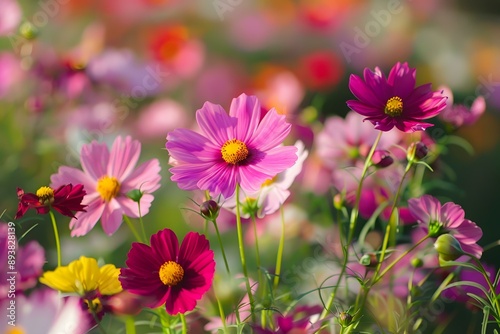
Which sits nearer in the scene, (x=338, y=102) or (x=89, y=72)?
(x=89, y=72)

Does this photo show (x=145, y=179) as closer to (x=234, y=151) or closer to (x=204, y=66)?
(x=234, y=151)

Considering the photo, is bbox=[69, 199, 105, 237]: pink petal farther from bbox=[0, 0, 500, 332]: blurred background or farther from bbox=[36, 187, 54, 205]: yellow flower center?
bbox=[0, 0, 500, 332]: blurred background

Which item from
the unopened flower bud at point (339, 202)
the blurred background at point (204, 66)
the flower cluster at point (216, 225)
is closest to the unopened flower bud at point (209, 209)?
the flower cluster at point (216, 225)

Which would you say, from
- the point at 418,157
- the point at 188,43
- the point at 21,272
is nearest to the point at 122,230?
the point at 188,43

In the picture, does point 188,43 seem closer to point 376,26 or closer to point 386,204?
point 376,26

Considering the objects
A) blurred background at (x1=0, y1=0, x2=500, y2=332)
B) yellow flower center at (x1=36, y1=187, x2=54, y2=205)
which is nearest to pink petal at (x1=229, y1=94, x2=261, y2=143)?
yellow flower center at (x1=36, y1=187, x2=54, y2=205)

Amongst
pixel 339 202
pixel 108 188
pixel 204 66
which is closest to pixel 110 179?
pixel 108 188

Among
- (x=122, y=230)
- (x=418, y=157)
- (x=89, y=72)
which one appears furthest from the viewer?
(x=122, y=230)

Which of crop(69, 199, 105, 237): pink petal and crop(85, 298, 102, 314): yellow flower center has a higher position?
crop(69, 199, 105, 237): pink petal
